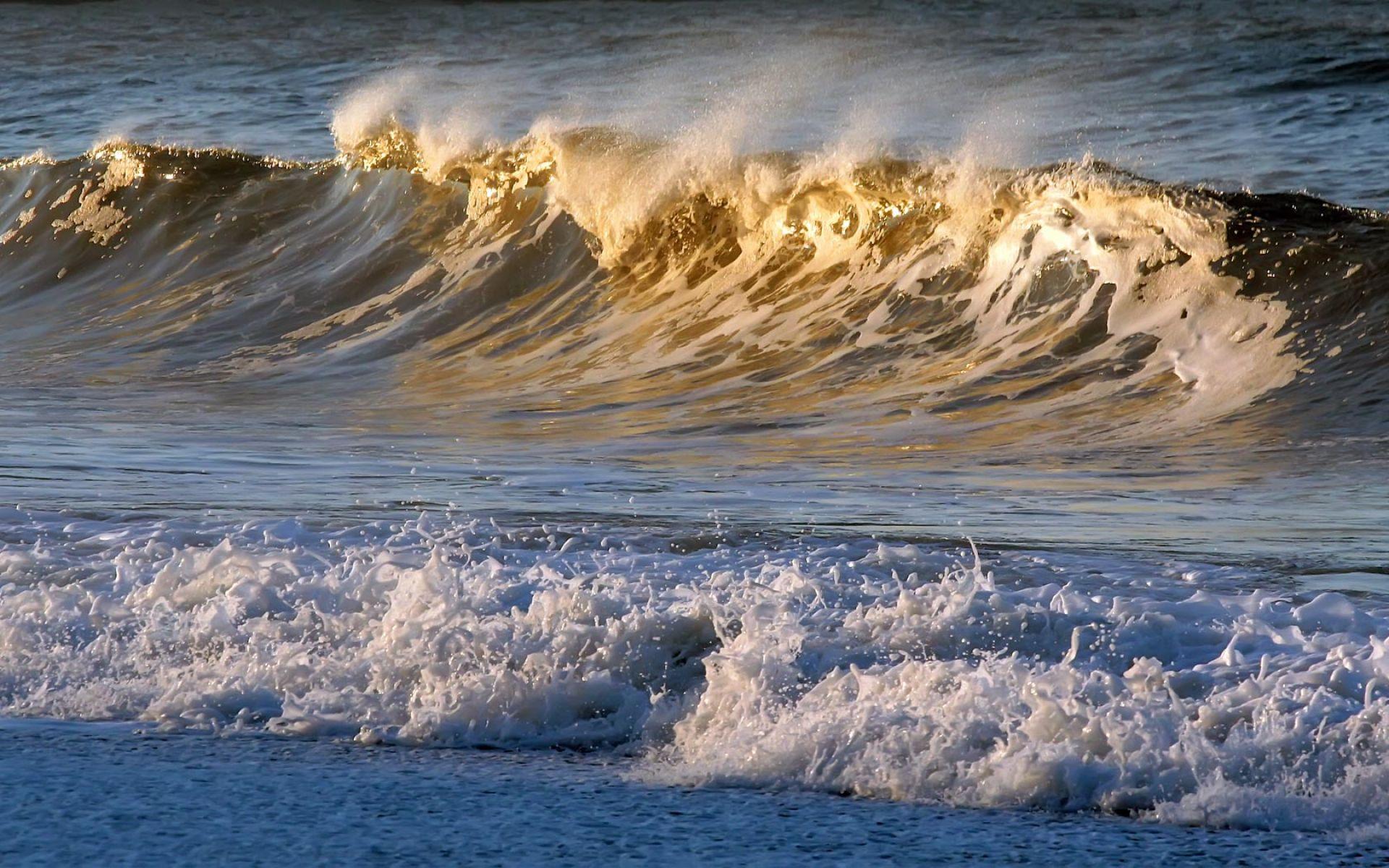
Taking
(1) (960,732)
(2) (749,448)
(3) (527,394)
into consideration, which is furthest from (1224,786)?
(3) (527,394)

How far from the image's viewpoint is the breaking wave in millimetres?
8859

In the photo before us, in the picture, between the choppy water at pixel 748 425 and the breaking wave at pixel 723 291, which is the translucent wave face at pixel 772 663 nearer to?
the choppy water at pixel 748 425

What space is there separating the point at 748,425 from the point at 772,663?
16.2 ft

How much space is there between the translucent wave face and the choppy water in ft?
0.04

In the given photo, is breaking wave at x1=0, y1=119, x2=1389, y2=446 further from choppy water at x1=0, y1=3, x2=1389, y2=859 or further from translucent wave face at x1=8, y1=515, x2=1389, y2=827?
translucent wave face at x1=8, y1=515, x2=1389, y2=827

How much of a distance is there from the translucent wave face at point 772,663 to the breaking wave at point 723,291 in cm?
383

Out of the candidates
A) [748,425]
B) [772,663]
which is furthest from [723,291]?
[772,663]

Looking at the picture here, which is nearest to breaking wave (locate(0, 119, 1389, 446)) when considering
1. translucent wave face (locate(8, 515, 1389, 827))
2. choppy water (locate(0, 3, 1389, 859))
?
choppy water (locate(0, 3, 1389, 859))

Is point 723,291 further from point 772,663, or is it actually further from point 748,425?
point 772,663

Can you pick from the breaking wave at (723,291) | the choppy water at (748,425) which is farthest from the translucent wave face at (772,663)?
the breaking wave at (723,291)

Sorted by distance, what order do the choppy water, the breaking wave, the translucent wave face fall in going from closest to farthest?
the translucent wave face < the choppy water < the breaking wave

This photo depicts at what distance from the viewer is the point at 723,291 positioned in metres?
11.6

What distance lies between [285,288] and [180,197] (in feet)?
9.12

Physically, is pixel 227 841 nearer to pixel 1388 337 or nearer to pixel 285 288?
pixel 1388 337
